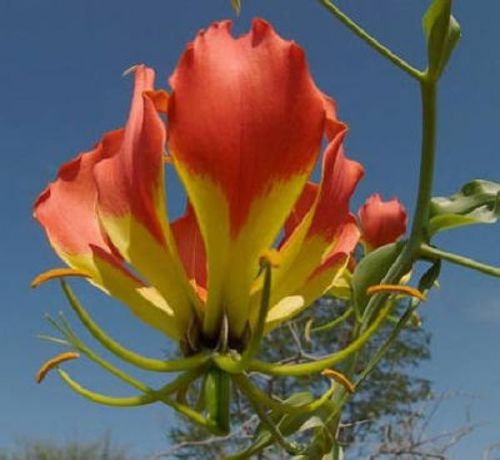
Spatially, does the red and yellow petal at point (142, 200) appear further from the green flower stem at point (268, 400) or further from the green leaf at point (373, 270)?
the green leaf at point (373, 270)

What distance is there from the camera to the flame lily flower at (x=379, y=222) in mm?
1155

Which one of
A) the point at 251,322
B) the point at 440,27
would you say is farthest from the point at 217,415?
the point at 440,27

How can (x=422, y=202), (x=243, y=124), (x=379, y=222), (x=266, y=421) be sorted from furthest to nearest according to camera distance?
(x=379, y=222), (x=422, y=202), (x=266, y=421), (x=243, y=124)

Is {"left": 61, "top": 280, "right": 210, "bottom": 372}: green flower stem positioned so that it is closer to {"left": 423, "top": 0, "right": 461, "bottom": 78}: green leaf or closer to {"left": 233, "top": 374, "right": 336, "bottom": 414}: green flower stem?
{"left": 233, "top": 374, "right": 336, "bottom": 414}: green flower stem

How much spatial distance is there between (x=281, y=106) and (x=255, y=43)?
41 mm

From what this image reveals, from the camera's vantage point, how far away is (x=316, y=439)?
0.80 metres

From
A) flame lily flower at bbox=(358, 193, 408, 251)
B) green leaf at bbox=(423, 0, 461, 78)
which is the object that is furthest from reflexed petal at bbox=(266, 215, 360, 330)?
flame lily flower at bbox=(358, 193, 408, 251)

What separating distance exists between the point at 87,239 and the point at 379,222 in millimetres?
515

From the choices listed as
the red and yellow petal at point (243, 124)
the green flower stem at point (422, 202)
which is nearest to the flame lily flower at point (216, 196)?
the red and yellow petal at point (243, 124)

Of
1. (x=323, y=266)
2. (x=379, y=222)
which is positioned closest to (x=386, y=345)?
(x=323, y=266)

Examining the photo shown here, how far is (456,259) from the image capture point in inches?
33.7

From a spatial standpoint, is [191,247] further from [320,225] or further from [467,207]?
Answer: [467,207]

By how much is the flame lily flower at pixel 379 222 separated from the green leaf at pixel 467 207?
0.21 meters

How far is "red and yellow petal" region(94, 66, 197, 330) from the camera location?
66 cm
